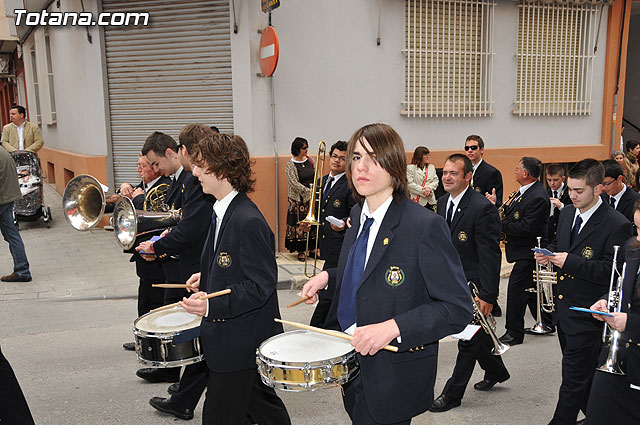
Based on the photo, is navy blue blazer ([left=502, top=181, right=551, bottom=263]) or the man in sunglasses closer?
navy blue blazer ([left=502, top=181, right=551, bottom=263])

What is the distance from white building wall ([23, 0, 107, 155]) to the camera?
37.0 feet

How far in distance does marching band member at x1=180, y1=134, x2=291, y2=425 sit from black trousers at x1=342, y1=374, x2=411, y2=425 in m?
0.73

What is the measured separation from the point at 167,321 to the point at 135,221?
3.87 feet

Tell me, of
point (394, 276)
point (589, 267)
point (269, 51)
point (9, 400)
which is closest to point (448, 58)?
point (269, 51)

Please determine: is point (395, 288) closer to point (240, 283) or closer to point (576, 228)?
point (240, 283)

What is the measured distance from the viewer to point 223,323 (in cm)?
341

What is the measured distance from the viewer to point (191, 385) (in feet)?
15.0

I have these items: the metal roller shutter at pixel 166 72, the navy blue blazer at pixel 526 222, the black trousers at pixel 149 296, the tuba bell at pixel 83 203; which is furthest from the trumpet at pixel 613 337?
the metal roller shutter at pixel 166 72

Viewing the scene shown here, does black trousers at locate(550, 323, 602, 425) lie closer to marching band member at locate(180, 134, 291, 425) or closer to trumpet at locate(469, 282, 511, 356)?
trumpet at locate(469, 282, 511, 356)

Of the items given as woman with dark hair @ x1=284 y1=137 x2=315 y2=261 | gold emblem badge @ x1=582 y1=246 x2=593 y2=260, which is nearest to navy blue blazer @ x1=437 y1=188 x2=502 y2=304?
gold emblem badge @ x1=582 y1=246 x2=593 y2=260

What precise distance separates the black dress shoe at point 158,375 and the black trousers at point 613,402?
354 centimetres

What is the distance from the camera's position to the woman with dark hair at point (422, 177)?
33.2 ft

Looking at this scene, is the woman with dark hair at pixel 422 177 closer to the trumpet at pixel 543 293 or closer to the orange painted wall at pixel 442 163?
the orange painted wall at pixel 442 163

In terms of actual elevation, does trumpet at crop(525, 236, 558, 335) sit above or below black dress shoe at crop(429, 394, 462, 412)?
above
